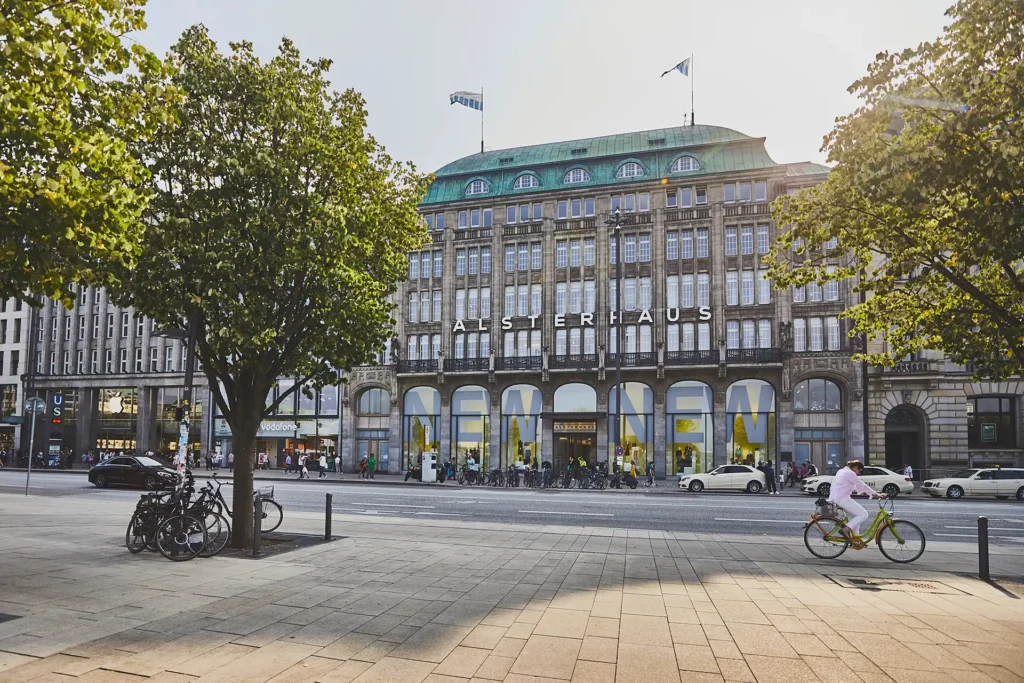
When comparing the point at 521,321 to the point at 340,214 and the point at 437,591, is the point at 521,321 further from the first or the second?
the point at 437,591

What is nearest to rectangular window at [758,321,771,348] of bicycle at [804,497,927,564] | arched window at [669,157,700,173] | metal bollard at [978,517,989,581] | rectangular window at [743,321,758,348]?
rectangular window at [743,321,758,348]

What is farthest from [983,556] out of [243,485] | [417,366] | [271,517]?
[417,366]

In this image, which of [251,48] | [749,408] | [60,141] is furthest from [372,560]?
[749,408]

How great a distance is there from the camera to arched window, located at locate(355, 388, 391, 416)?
48188 mm

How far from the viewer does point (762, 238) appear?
42031 millimetres

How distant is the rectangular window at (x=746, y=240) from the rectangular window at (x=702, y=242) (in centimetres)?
200

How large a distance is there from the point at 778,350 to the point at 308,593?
36381 millimetres

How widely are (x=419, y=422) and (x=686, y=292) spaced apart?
18.8 meters

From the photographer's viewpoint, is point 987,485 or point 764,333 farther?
point 764,333

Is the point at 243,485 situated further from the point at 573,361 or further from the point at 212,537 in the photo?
the point at 573,361

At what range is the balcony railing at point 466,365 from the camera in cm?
4550

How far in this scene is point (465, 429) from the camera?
46.0m

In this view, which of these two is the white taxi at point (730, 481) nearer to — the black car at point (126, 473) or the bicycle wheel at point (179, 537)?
the black car at point (126, 473)

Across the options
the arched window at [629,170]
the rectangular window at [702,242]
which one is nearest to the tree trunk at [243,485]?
the rectangular window at [702,242]
